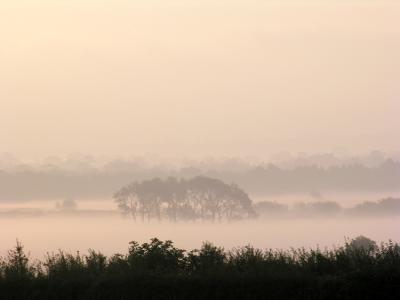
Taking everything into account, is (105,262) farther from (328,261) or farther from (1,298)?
(328,261)

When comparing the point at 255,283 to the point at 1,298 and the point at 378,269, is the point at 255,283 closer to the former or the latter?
the point at 378,269

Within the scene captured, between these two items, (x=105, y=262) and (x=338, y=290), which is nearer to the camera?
(x=338, y=290)

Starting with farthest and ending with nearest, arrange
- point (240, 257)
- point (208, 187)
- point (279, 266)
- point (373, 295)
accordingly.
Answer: point (208, 187), point (240, 257), point (279, 266), point (373, 295)

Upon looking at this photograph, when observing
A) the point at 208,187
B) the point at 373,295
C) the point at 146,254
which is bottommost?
the point at 373,295

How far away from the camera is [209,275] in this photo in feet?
79.0

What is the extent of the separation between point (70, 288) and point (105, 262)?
2.86 m

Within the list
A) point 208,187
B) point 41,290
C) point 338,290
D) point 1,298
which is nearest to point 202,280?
point 338,290

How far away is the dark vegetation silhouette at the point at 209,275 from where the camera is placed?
899 inches

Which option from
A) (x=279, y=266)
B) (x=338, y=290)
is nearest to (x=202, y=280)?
(x=279, y=266)

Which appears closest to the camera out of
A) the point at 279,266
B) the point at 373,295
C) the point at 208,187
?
the point at 373,295

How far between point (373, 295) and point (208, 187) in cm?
12532

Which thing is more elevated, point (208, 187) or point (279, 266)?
point (208, 187)

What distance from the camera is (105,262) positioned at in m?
27.9

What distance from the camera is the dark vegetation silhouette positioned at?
22844 millimetres
